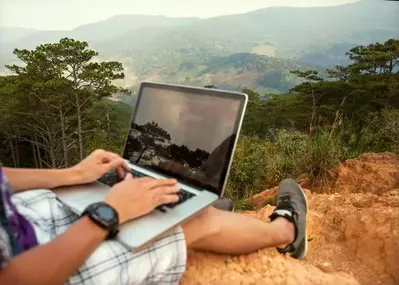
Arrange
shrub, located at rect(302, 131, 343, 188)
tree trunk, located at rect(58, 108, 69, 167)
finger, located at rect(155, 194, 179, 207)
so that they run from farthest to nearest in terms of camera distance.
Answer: tree trunk, located at rect(58, 108, 69, 167) < shrub, located at rect(302, 131, 343, 188) < finger, located at rect(155, 194, 179, 207)

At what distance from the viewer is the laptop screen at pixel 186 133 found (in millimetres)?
932

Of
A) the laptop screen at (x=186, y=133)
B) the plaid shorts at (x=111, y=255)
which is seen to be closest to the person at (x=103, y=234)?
the plaid shorts at (x=111, y=255)

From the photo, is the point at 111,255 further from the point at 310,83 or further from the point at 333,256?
the point at 310,83

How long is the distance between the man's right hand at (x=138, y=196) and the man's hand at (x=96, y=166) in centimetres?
23

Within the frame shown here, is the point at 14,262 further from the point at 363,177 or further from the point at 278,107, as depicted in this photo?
the point at 278,107

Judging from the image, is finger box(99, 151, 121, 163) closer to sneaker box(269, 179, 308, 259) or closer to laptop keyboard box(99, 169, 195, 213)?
laptop keyboard box(99, 169, 195, 213)

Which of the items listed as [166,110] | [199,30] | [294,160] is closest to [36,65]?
[294,160]

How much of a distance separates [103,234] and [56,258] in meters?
0.09

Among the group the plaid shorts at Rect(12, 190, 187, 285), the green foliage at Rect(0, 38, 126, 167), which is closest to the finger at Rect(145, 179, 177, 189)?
the plaid shorts at Rect(12, 190, 187, 285)

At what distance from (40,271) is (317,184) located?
2.70m

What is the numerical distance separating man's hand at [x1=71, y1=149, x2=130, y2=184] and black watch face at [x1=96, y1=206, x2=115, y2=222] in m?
0.31

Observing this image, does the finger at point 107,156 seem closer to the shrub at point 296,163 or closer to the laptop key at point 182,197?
the laptop key at point 182,197

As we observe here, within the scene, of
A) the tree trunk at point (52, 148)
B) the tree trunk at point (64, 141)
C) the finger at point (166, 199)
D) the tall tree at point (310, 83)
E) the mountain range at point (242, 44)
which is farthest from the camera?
the mountain range at point (242, 44)

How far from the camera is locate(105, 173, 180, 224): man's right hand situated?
722mm
